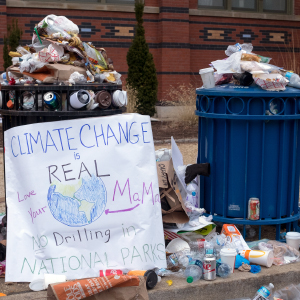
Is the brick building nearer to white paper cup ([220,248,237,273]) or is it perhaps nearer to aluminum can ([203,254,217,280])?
white paper cup ([220,248,237,273])

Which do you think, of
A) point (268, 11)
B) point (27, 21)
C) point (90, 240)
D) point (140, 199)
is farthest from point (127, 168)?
point (268, 11)

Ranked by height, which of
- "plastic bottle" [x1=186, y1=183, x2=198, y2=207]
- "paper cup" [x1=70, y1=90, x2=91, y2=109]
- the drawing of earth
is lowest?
"plastic bottle" [x1=186, y1=183, x2=198, y2=207]

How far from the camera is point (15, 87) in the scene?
Answer: 3.11 metres

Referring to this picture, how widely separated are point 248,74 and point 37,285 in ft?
7.16

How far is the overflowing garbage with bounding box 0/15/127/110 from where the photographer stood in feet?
9.99

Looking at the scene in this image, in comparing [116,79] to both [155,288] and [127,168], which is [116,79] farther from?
[155,288]

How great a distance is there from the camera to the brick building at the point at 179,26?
1252 cm

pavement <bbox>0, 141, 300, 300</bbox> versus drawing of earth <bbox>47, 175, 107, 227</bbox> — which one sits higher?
drawing of earth <bbox>47, 175, 107, 227</bbox>

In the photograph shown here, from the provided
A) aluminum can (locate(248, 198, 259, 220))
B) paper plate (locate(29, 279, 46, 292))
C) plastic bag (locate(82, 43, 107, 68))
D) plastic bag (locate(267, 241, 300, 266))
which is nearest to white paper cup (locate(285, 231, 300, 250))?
plastic bag (locate(267, 241, 300, 266))

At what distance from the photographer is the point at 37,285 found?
2715 millimetres

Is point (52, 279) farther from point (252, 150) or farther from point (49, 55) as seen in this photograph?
point (252, 150)

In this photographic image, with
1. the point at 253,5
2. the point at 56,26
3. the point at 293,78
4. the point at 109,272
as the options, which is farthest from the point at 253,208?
the point at 253,5

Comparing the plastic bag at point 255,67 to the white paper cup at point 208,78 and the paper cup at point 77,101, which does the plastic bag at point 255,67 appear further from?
the paper cup at point 77,101

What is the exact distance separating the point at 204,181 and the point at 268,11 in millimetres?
12593
